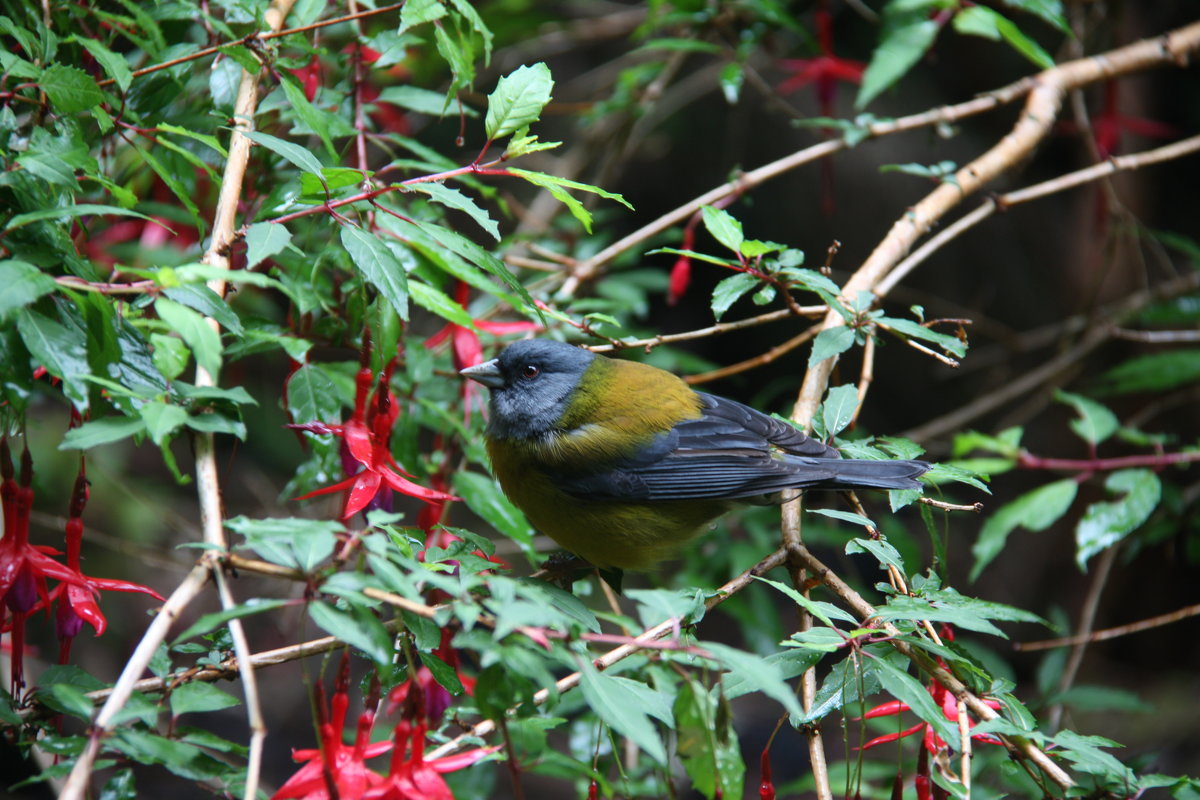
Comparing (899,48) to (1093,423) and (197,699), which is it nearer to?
(1093,423)

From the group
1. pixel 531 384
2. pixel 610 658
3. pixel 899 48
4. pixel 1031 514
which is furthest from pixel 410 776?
pixel 899 48

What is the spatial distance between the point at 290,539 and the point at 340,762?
1.29 ft

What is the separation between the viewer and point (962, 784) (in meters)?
1.66

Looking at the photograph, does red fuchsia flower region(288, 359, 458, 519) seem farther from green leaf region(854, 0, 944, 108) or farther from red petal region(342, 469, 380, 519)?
green leaf region(854, 0, 944, 108)

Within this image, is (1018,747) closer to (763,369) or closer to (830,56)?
(830,56)

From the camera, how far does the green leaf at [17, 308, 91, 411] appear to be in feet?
5.16

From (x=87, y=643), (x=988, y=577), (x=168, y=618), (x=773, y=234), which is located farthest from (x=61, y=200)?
(x=988, y=577)

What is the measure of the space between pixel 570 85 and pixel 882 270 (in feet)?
10.1

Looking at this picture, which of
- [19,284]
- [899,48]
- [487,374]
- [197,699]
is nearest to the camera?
[19,284]

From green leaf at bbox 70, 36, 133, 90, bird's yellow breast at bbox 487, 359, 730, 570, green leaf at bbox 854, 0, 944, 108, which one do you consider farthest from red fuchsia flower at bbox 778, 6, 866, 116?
green leaf at bbox 70, 36, 133, 90

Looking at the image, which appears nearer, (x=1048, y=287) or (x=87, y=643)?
(x=87, y=643)

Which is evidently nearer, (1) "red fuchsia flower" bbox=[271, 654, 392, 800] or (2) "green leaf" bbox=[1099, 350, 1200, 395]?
(1) "red fuchsia flower" bbox=[271, 654, 392, 800]

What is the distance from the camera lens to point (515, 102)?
1.95 m

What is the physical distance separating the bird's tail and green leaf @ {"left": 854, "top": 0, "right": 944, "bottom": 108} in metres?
1.26
